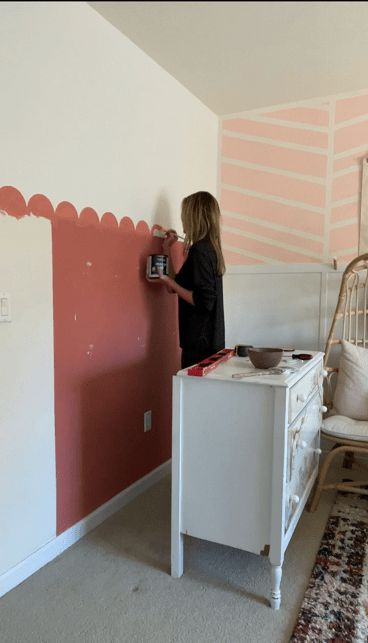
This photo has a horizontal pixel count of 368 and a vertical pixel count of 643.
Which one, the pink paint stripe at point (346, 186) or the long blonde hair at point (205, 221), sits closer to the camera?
the long blonde hair at point (205, 221)

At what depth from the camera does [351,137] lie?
2426 mm

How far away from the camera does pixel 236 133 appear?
269 cm

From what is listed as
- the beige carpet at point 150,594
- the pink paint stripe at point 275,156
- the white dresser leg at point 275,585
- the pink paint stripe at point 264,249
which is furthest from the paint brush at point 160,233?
the white dresser leg at point 275,585

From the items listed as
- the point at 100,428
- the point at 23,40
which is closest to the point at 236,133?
the point at 23,40

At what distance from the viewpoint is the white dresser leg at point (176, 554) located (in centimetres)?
151

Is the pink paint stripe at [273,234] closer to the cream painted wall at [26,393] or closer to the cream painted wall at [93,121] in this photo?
the cream painted wall at [93,121]

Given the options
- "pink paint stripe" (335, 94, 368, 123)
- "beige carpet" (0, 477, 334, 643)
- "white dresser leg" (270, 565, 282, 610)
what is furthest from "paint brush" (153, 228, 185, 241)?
"white dresser leg" (270, 565, 282, 610)

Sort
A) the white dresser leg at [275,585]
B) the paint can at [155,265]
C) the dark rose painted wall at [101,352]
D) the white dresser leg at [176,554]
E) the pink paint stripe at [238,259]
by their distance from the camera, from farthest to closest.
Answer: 1. the pink paint stripe at [238,259]
2. the paint can at [155,265]
3. the dark rose painted wall at [101,352]
4. the white dresser leg at [176,554]
5. the white dresser leg at [275,585]

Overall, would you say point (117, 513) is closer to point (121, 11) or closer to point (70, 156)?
point (70, 156)

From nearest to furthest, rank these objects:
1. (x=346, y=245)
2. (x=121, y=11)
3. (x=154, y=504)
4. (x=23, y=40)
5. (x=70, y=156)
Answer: (x=121, y=11), (x=23, y=40), (x=70, y=156), (x=154, y=504), (x=346, y=245)

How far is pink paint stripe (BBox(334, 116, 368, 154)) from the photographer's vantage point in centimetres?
240

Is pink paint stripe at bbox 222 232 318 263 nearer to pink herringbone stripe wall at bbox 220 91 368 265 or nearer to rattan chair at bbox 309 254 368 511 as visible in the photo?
pink herringbone stripe wall at bbox 220 91 368 265

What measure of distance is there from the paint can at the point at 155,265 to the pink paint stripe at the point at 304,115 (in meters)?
1.26

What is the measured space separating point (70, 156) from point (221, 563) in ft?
5.50
